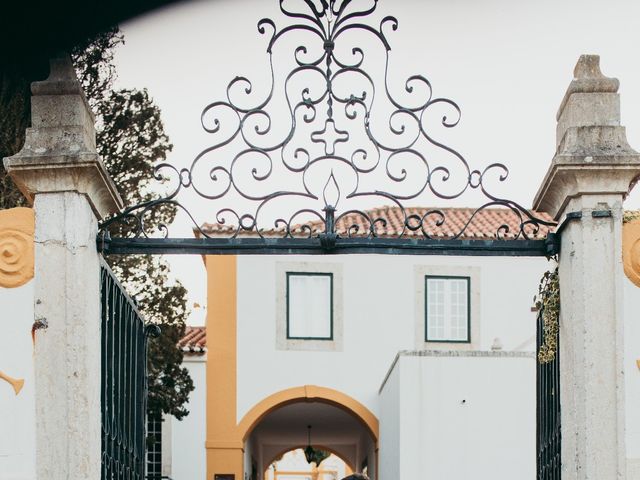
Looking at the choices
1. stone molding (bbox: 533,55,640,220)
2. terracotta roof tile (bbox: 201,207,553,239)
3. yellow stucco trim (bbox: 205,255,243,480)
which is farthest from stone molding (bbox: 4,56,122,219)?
yellow stucco trim (bbox: 205,255,243,480)

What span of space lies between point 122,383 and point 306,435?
2216 centimetres

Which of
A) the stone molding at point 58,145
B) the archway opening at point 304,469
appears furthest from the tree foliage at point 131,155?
the archway opening at point 304,469

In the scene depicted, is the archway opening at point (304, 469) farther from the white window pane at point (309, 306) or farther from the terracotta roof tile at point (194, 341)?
the white window pane at point (309, 306)

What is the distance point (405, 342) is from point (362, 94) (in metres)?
16.7

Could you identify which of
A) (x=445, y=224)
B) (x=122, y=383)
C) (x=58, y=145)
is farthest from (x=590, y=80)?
(x=445, y=224)

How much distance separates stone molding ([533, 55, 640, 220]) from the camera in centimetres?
632

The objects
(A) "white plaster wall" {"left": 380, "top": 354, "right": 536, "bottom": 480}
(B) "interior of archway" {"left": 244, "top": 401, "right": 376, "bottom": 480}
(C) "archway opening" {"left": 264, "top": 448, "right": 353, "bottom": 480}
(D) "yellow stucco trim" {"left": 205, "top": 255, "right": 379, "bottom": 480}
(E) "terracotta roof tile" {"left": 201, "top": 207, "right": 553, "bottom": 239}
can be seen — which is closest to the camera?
(A) "white plaster wall" {"left": 380, "top": 354, "right": 536, "bottom": 480}

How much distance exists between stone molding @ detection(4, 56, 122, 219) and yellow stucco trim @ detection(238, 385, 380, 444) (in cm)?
1676

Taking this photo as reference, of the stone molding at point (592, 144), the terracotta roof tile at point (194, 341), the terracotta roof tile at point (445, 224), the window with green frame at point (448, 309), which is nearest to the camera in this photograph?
the stone molding at point (592, 144)

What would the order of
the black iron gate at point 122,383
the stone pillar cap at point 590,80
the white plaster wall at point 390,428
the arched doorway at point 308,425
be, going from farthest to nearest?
the arched doorway at point 308,425 → the white plaster wall at point 390,428 → the black iron gate at point 122,383 → the stone pillar cap at point 590,80

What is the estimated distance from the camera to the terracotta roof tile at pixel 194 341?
901 inches

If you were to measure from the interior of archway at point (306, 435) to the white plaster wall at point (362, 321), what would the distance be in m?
1.00

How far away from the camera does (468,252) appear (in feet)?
22.1

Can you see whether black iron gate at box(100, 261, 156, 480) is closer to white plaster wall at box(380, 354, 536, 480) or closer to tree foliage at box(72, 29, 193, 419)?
tree foliage at box(72, 29, 193, 419)
